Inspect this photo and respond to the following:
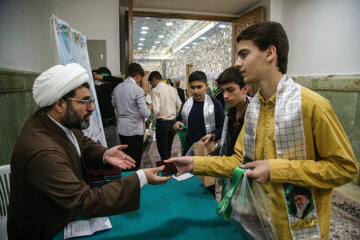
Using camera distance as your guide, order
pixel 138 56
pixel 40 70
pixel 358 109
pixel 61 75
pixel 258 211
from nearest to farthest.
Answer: pixel 258 211 → pixel 61 75 → pixel 40 70 → pixel 358 109 → pixel 138 56

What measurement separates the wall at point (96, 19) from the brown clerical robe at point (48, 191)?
3.74m

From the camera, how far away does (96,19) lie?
177 inches

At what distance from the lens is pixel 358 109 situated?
3418 millimetres

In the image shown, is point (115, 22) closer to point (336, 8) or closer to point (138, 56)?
point (336, 8)

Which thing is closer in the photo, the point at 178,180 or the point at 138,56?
the point at 178,180

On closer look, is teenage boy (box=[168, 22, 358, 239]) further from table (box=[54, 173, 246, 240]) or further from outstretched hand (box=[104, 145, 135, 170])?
outstretched hand (box=[104, 145, 135, 170])

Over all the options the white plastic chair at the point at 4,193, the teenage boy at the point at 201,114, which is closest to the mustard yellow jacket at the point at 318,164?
the teenage boy at the point at 201,114

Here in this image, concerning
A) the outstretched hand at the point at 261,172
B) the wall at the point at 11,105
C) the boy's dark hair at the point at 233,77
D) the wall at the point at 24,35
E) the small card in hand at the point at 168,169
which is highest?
the wall at the point at 24,35

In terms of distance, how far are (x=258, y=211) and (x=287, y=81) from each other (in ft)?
2.01

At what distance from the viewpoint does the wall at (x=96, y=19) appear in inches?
172

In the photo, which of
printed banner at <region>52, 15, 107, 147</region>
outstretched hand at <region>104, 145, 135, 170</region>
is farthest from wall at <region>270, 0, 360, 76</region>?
printed banner at <region>52, 15, 107, 147</region>

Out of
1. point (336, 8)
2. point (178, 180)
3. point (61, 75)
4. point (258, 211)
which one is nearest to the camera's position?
point (258, 211)

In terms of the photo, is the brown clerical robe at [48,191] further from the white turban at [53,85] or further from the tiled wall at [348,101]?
the tiled wall at [348,101]

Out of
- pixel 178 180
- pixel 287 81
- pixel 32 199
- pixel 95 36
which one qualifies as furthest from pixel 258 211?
pixel 95 36
